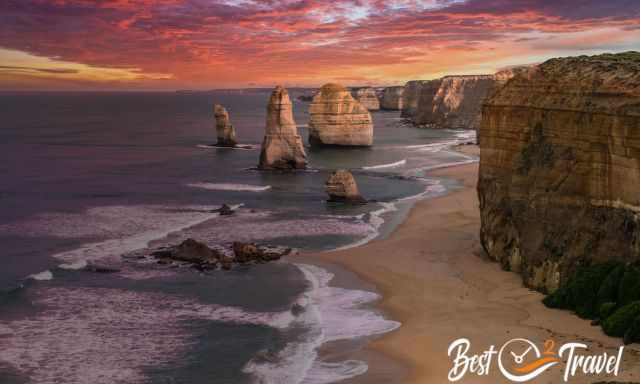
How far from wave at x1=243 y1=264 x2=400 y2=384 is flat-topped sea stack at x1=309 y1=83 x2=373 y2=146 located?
6263 centimetres

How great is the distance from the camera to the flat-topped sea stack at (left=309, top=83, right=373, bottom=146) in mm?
95875

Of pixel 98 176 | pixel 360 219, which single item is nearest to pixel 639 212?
pixel 360 219

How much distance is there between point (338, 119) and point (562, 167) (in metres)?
70.6

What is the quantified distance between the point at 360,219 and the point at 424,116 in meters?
106

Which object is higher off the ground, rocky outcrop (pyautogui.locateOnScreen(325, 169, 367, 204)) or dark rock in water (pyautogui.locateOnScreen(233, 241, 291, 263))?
rocky outcrop (pyautogui.locateOnScreen(325, 169, 367, 204))

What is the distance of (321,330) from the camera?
1037 inches

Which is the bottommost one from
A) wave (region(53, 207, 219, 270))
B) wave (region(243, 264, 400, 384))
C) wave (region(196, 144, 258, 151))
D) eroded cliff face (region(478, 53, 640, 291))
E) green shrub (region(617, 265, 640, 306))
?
wave (region(243, 264, 400, 384))

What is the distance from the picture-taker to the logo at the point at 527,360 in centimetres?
1958

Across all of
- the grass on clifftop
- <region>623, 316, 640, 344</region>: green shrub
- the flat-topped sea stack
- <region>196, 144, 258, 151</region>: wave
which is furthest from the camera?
<region>196, 144, 258, 151</region>: wave

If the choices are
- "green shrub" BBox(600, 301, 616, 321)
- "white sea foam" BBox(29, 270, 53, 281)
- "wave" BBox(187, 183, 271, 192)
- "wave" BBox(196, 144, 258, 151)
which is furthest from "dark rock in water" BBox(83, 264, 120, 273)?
"wave" BBox(196, 144, 258, 151)

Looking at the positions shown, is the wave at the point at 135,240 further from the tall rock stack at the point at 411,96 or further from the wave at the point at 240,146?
the tall rock stack at the point at 411,96

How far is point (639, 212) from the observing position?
24.2 metres

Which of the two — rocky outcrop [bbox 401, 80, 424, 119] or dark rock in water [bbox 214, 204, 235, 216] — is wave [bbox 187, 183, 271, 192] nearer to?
dark rock in water [bbox 214, 204, 235, 216]

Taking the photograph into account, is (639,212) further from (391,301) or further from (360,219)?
(360,219)
